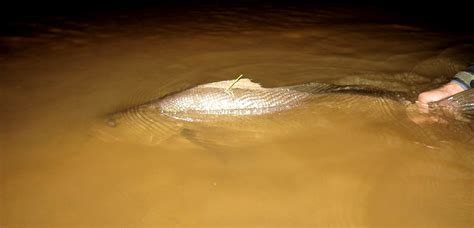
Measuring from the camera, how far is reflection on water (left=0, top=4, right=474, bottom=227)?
1.78m

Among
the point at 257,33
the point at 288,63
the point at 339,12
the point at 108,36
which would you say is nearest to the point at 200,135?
the point at 288,63

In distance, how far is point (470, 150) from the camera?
2186 millimetres

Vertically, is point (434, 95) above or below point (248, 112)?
above

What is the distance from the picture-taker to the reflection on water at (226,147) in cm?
178

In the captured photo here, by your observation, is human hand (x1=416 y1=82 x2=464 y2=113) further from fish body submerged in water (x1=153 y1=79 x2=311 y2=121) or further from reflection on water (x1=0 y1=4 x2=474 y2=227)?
fish body submerged in water (x1=153 y1=79 x2=311 y2=121)

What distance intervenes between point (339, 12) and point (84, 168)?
557cm

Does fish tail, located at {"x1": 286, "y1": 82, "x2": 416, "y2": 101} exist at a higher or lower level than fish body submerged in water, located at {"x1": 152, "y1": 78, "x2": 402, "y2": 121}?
higher

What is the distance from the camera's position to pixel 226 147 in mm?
2293

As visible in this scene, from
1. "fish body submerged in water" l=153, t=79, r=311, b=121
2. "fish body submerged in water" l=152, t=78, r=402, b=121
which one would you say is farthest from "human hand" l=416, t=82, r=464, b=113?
"fish body submerged in water" l=153, t=79, r=311, b=121

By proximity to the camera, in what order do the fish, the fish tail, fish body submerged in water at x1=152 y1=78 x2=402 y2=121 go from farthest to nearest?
the fish tail < fish body submerged in water at x1=152 y1=78 x2=402 y2=121 < the fish

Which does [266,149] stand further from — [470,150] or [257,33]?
[257,33]

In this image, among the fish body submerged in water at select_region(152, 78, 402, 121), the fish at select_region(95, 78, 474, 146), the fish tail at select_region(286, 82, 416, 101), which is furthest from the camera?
the fish tail at select_region(286, 82, 416, 101)

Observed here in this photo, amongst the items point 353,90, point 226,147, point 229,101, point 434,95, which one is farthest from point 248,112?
point 434,95

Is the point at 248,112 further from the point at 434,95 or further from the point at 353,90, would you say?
the point at 434,95
